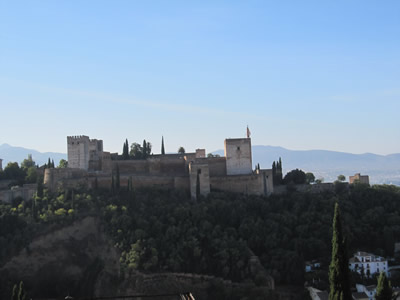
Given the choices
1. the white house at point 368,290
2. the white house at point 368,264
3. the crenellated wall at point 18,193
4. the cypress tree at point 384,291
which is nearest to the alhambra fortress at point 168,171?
the crenellated wall at point 18,193

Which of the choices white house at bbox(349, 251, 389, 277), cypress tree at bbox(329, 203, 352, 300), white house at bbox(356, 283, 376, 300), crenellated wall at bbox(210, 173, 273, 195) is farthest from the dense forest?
cypress tree at bbox(329, 203, 352, 300)

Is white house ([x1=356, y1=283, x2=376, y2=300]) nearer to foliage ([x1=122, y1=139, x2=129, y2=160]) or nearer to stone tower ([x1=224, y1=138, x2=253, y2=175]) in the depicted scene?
stone tower ([x1=224, y1=138, x2=253, y2=175])

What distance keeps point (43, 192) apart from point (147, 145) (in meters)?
11.7

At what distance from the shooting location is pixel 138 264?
3359cm

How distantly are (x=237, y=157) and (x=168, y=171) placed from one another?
5.29 metres

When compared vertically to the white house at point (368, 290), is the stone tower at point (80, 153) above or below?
above

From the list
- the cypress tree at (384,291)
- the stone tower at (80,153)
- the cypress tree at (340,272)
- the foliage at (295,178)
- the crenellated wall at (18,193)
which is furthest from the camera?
the foliage at (295,178)

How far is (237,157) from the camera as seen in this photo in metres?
44.0

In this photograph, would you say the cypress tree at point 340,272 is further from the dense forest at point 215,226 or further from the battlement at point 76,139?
the battlement at point 76,139

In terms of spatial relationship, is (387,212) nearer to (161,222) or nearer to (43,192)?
(161,222)

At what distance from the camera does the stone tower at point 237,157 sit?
43.8 m

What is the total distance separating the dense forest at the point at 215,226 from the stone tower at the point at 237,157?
266 cm

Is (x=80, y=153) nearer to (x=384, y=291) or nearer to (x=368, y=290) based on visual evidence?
(x=368, y=290)

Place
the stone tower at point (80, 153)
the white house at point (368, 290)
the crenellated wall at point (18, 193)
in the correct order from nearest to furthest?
the white house at point (368, 290) < the crenellated wall at point (18, 193) < the stone tower at point (80, 153)
